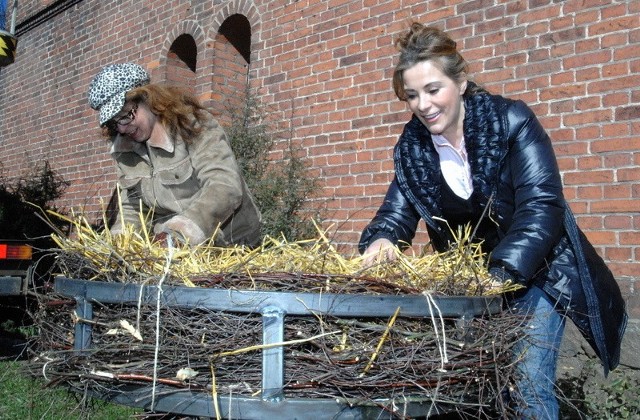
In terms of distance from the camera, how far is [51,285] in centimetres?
187

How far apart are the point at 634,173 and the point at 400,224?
2470 millimetres

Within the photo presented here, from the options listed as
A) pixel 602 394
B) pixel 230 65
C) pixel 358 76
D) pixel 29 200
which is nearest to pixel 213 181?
pixel 602 394

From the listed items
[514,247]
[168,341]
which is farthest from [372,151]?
[168,341]

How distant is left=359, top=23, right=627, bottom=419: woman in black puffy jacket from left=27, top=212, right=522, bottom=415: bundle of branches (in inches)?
23.7

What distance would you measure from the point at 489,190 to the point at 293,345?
1043 mm

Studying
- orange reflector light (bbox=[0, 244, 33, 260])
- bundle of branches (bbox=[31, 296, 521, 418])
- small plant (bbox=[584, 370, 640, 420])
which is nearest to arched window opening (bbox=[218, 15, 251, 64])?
orange reflector light (bbox=[0, 244, 33, 260])

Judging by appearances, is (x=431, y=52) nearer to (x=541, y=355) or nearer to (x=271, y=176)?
(x=541, y=355)

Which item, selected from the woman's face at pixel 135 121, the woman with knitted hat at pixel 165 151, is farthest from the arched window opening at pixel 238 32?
the woman's face at pixel 135 121

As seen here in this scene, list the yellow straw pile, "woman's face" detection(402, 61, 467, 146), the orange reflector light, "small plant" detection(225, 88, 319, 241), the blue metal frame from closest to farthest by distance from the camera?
the blue metal frame < the yellow straw pile < "woman's face" detection(402, 61, 467, 146) < the orange reflector light < "small plant" detection(225, 88, 319, 241)

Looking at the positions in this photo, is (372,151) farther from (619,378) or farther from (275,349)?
(275,349)

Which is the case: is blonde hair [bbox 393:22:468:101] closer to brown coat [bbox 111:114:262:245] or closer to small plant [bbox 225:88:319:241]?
brown coat [bbox 111:114:262:245]

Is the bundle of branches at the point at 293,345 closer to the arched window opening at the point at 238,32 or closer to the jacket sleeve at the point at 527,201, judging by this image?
the jacket sleeve at the point at 527,201

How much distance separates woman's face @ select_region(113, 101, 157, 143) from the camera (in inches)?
114

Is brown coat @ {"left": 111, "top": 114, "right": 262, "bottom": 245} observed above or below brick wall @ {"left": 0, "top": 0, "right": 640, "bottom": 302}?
below
